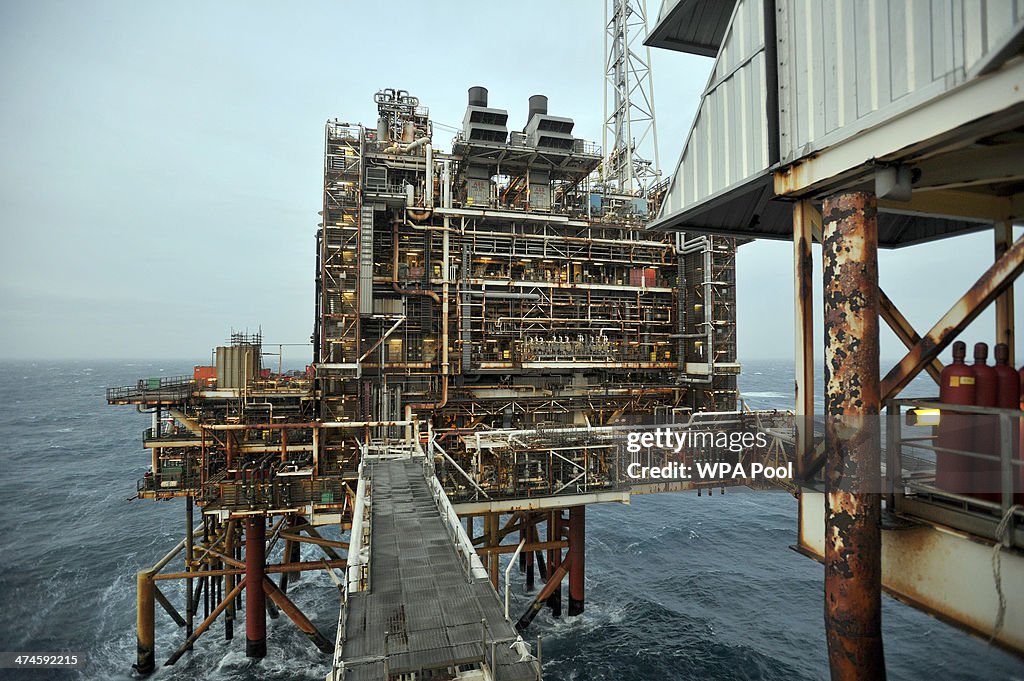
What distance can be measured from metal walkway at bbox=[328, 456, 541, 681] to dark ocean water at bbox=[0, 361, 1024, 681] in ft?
36.1

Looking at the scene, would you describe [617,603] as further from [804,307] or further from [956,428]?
[804,307]

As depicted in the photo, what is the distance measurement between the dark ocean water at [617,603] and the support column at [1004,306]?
7.12 m

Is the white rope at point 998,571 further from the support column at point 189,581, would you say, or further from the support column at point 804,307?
→ the support column at point 189,581

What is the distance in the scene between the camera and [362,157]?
3234cm

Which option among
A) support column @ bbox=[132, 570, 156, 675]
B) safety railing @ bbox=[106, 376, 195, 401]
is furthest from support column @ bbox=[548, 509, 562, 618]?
safety railing @ bbox=[106, 376, 195, 401]

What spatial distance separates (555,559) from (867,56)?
27462 mm

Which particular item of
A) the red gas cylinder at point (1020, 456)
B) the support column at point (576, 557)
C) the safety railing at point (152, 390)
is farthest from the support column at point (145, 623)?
the red gas cylinder at point (1020, 456)

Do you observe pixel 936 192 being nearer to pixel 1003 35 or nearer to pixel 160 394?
pixel 1003 35

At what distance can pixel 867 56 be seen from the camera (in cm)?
626

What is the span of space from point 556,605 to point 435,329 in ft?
59.4

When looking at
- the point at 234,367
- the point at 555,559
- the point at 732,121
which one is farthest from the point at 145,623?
the point at 732,121

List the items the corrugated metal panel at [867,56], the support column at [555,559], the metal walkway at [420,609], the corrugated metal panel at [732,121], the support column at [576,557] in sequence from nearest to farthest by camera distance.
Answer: the corrugated metal panel at [867,56], the metal walkway at [420,609], the corrugated metal panel at [732,121], the support column at [576,557], the support column at [555,559]

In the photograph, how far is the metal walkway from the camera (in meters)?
6.40

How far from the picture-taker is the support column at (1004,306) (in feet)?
27.9
